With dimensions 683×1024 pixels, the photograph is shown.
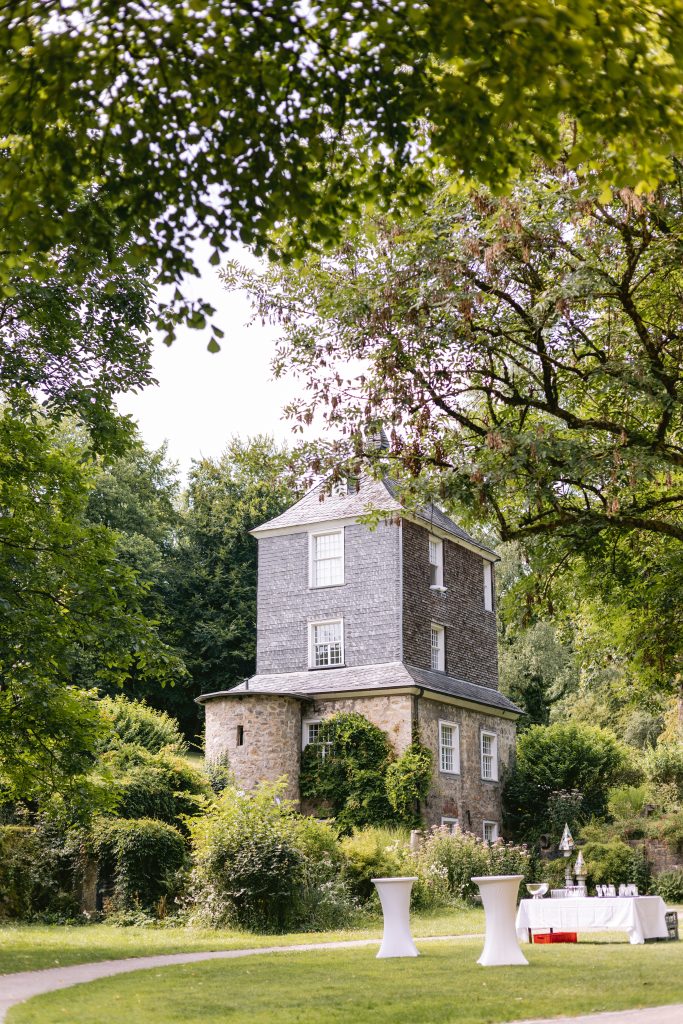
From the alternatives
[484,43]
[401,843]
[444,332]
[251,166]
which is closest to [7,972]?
[444,332]

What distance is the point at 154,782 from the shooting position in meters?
23.5

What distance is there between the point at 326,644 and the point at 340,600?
4.40 ft

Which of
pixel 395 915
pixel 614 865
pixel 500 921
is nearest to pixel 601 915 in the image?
pixel 395 915

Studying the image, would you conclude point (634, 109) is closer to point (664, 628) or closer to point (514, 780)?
point (664, 628)

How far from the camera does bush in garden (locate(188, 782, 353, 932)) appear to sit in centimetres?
1759

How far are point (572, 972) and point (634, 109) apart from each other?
8970 mm

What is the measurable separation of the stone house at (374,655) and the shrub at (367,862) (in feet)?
16.3

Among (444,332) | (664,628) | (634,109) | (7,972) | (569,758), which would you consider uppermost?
(444,332)

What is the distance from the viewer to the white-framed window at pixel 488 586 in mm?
34250

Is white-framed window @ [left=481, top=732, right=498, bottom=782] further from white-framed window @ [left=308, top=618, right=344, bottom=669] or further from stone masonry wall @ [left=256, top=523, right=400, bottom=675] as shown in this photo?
white-framed window @ [left=308, top=618, right=344, bottom=669]

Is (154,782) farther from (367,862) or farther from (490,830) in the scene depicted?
(490,830)

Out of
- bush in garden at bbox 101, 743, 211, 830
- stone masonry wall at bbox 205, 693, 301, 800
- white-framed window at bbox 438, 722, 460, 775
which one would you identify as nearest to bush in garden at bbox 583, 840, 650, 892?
white-framed window at bbox 438, 722, 460, 775

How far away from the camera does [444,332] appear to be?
37.2 ft

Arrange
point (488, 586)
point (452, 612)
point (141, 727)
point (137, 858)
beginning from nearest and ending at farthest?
point (137, 858), point (141, 727), point (452, 612), point (488, 586)
